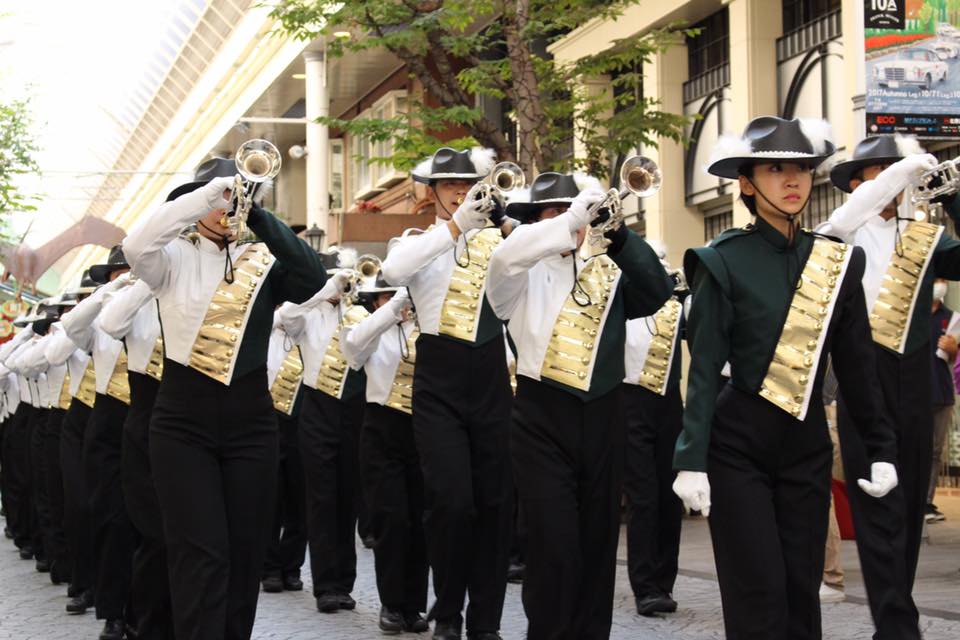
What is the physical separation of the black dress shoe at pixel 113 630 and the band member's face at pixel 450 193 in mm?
3027

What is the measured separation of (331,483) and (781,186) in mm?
5938

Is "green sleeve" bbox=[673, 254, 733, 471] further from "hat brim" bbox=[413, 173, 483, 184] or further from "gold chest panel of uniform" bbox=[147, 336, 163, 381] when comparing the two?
"gold chest panel of uniform" bbox=[147, 336, 163, 381]

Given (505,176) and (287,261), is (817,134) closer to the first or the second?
(505,176)

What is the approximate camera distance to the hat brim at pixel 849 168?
27.6 ft

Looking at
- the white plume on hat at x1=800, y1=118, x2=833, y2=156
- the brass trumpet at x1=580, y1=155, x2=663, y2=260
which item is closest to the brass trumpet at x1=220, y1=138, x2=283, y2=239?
the brass trumpet at x1=580, y1=155, x2=663, y2=260

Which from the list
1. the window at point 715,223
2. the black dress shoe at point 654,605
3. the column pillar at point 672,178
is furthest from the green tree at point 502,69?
the black dress shoe at point 654,605

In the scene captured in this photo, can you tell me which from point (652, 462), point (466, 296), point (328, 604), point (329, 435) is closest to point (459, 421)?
point (466, 296)

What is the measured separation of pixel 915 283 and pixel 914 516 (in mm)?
1095

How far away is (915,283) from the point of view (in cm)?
813

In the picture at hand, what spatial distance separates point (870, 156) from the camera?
332 inches

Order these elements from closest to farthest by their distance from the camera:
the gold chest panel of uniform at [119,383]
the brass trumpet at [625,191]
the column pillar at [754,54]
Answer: the brass trumpet at [625,191], the gold chest panel of uniform at [119,383], the column pillar at [754,54]

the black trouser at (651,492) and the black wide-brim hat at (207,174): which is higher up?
the black wide-brim hat at (207,174)

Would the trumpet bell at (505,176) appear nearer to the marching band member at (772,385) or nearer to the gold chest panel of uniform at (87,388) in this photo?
the marching band member at (772,385)

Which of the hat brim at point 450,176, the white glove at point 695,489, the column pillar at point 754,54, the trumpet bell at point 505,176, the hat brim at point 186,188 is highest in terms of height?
the column pillar at point 754,54
